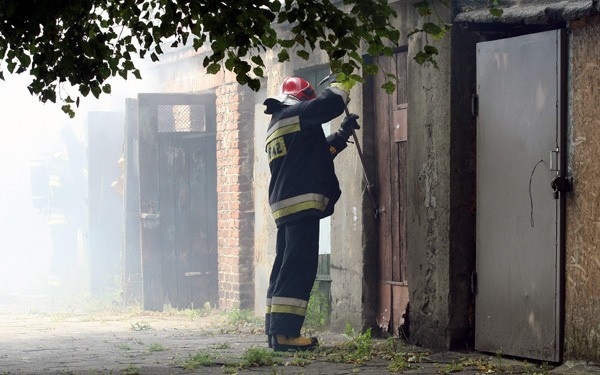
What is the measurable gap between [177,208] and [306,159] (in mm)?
5161

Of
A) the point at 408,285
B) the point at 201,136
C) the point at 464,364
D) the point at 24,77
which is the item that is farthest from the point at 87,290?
the point at 24,77

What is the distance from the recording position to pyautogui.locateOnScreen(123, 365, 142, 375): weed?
8270mm

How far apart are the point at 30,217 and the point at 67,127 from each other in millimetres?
8180

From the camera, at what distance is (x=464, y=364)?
333 inches

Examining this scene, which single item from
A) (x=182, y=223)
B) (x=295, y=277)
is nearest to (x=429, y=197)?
(x=295, y=277)

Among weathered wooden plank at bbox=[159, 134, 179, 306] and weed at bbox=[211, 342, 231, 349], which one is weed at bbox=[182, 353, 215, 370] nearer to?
weed at bbox=[211, 342, 231, 349]

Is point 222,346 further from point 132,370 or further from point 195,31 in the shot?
point 195,31

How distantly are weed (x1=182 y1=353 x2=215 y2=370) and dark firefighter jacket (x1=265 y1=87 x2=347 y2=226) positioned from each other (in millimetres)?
1365

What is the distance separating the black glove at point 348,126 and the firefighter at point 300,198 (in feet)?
0.83

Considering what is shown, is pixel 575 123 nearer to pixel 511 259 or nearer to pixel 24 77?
pixel 511 259

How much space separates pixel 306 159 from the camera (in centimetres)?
955

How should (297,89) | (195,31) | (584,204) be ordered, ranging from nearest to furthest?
1. (195,31)
2. (584,204)
3. (297,89)

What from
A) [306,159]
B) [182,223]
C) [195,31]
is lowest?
[182,223]

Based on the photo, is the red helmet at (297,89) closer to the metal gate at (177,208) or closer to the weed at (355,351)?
the weed at (355,351)
